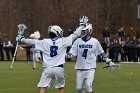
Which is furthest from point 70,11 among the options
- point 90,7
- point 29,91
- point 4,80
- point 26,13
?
point 29,91

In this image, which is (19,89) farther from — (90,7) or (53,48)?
(90,7)

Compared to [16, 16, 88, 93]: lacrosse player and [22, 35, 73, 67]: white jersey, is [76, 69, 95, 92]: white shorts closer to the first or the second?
[16, 16, 88, 93]: lacrosse player

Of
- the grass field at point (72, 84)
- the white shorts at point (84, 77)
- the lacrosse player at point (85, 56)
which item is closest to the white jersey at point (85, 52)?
the lacrosse player at point (85, 56)

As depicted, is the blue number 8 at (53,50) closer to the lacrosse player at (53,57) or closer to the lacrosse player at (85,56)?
the lacrosse player at (53,57)

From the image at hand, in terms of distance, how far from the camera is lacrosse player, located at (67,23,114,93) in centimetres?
1563

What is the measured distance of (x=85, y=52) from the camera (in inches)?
623

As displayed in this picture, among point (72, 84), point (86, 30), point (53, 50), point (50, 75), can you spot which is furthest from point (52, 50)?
point (72, 84)

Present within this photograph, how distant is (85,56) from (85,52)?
11 cm

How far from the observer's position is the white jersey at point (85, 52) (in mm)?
15758

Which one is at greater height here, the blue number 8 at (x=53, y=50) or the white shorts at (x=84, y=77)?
the blue number 8 at (x=53, y=50)

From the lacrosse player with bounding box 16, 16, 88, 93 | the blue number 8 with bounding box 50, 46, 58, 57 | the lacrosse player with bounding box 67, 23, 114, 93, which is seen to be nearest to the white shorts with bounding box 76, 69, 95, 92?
the lacrosse player with bounding box 67, 23, 114, 93

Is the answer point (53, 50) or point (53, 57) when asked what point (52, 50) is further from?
point (53, 57)

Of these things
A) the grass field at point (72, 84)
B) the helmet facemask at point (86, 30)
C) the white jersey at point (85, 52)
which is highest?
the helmet facemask at point (86, 30)

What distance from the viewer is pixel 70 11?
66812 mm
